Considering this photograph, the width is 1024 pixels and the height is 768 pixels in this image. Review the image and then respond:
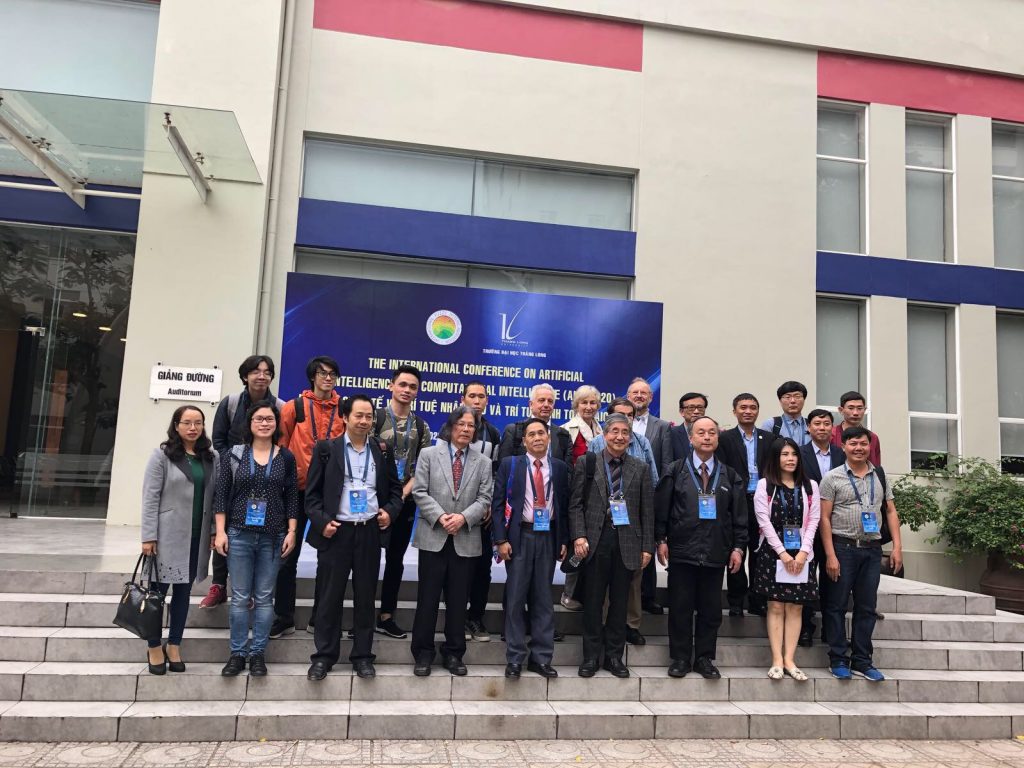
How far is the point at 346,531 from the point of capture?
4527 mm

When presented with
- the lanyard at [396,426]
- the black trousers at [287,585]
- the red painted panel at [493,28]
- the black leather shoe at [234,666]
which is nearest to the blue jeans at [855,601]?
the lanyard at [396,426]

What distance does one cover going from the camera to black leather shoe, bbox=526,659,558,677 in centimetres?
470

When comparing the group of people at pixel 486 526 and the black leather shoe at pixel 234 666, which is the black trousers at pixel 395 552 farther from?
the black leather shoe at pixel 234 666

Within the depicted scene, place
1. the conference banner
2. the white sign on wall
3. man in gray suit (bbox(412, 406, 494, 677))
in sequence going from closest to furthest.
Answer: man in gray suit (bbox(412, 406, 494, 677)), the white sign on wall, the conference banner

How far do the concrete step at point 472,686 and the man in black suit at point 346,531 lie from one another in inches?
7.1

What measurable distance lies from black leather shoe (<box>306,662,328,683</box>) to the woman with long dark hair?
290 mm

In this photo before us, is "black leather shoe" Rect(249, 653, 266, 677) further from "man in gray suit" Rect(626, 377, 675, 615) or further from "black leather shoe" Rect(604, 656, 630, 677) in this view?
"man in gray suit" Rect(626, 377, 675, 615)

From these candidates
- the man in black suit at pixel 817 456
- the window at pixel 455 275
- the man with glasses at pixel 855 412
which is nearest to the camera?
the man in black suit at pixel 817 456

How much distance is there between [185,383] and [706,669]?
6112mm

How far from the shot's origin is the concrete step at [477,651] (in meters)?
4.58

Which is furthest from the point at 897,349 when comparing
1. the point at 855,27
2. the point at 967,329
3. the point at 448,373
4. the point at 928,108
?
the point at 448,373

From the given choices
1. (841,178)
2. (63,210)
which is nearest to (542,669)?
(63,210)

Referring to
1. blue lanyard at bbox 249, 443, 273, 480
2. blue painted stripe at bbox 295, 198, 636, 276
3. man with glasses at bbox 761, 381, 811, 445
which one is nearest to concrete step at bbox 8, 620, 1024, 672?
blue lanyard at bbox 249, 443, 273, 480

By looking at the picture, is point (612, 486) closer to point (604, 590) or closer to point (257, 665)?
point (604, 590)
